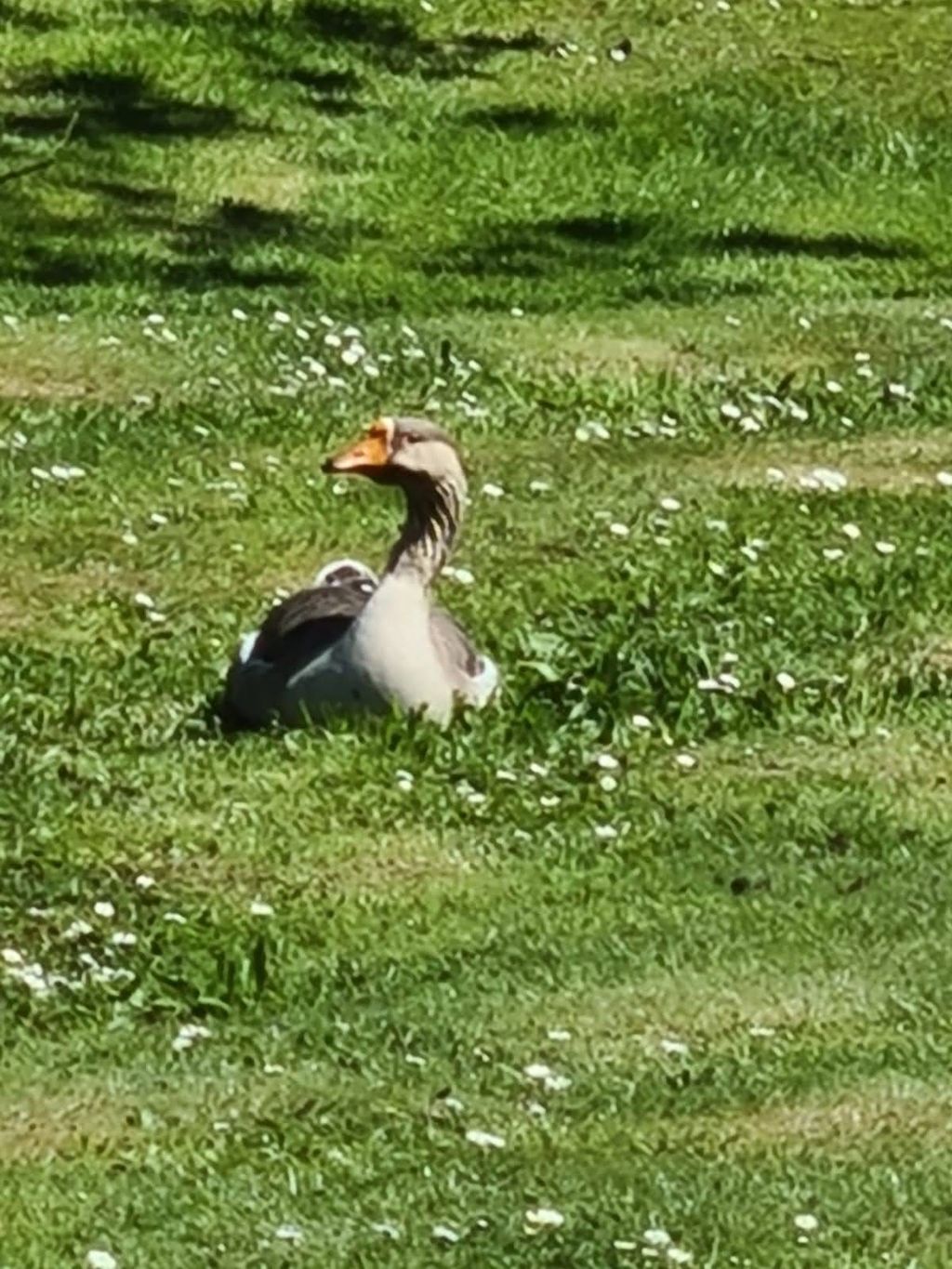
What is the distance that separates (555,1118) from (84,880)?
→ 1.64 m

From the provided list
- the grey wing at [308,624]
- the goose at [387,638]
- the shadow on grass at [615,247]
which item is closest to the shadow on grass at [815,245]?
the shadow on grass at [615,247]

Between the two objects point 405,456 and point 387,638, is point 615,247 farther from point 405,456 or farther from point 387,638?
point 387,638

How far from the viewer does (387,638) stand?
9.88 m

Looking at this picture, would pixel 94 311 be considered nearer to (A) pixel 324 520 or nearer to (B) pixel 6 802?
(A) pixel 324 520

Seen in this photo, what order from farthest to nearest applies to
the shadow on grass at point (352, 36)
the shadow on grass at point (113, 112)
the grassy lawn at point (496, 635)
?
the shadow on grass at point (352, 36)
the shadow on grass at point (113, 112)
the grassy lawn at point (496, 635)

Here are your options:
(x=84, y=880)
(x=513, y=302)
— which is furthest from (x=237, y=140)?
(x=84, y=880)

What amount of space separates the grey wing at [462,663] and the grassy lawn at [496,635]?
10cm

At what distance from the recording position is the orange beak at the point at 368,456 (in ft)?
33.3

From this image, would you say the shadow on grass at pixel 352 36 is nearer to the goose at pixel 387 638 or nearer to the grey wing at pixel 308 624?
the grey wing at pixel 308 624

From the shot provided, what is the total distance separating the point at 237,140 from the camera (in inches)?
703

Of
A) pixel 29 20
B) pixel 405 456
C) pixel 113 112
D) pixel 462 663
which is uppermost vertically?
pixel 405 456

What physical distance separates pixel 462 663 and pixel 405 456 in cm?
56

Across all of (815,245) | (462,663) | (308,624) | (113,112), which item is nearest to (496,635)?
(462,663)

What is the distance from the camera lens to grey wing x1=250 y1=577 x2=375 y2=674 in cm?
1007
